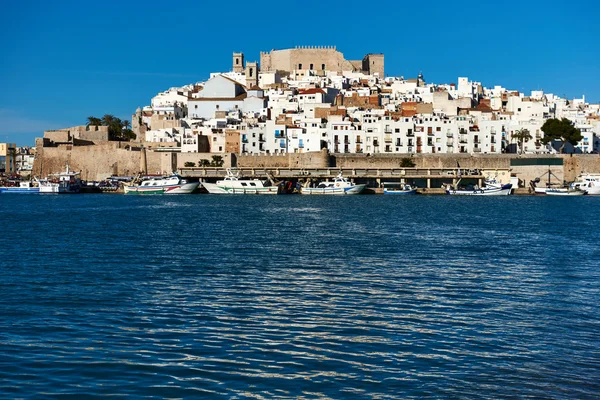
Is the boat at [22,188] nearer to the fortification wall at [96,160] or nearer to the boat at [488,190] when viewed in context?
the fortification wall at [96,160]

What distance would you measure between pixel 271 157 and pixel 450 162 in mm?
16336

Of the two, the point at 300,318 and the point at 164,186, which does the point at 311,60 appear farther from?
the point at 300,318

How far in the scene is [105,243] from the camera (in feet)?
82.6

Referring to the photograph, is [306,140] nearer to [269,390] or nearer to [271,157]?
[271,157]

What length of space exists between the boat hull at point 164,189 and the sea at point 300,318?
41599 mm

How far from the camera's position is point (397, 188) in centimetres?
7044

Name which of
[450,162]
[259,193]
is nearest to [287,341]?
[259,193]

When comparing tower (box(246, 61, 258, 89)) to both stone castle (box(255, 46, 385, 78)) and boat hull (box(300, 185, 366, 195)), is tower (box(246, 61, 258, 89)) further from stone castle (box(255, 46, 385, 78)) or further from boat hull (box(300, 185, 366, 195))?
boat hull (box(300, 185, 366, 195))

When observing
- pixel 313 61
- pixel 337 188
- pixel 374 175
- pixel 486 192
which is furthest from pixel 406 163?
pixel 313 61

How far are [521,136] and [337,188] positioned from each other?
827 inches

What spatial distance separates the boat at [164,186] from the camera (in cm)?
6800

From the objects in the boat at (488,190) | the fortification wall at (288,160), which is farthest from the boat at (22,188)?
the boat at (488,190)

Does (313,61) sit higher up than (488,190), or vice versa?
(313,61)

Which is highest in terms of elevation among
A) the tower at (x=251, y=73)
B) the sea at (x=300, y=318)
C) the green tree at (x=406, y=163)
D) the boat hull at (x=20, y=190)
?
the tower at (x=251, y=73)
